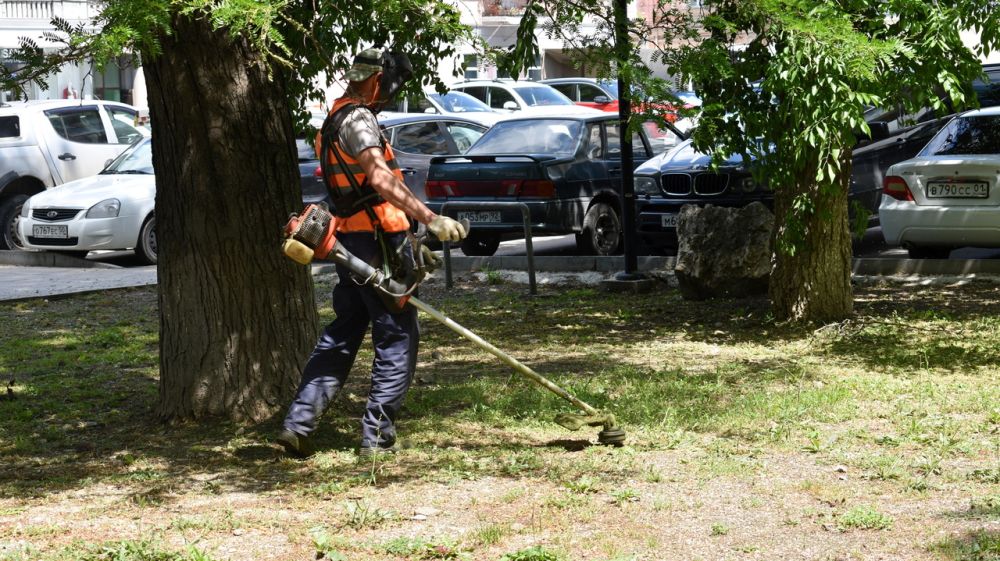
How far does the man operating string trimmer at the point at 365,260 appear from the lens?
603cm

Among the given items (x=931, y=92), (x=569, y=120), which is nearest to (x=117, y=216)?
(x=569, y=120)

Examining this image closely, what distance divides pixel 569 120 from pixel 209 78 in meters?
8.96

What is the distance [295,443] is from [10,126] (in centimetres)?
1336

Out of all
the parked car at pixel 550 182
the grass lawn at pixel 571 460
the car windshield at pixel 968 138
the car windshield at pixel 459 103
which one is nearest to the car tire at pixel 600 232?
the parked car at pixel 550 182

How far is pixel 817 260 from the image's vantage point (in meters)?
9.30

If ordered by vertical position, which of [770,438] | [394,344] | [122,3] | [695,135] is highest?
[122,3]

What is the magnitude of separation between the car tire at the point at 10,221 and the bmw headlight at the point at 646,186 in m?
7.72

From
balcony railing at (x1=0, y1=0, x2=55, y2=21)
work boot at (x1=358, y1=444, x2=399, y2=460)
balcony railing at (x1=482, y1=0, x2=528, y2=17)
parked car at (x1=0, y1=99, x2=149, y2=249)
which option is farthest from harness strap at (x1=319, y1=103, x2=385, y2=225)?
balcony railing at (x1=0, y1=0, x2=55, y2=21)

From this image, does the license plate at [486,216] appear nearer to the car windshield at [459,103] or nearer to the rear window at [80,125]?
the rear window at [80,125]

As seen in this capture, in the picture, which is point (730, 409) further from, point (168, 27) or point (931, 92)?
point (168, 27)

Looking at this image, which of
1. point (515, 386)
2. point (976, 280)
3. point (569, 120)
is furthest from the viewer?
point (569, 120)

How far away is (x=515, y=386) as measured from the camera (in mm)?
7699

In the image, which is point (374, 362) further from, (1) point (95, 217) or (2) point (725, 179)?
(1) point (95, 217)

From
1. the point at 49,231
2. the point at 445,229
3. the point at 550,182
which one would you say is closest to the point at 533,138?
the point at 550,182
